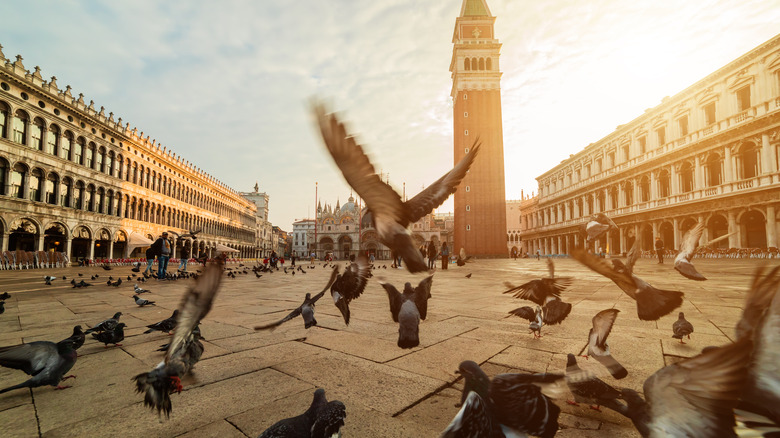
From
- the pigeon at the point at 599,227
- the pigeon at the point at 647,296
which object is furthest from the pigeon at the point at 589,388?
the pigeon at the point at 599,227

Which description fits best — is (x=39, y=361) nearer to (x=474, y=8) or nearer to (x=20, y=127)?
(x=20, y=127)

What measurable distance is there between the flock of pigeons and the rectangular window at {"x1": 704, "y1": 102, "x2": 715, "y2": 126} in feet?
110

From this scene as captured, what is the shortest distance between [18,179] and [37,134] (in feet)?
13.5

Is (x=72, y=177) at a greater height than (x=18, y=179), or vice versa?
(x=72, y=177)

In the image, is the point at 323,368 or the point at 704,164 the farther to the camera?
the point at 704,164

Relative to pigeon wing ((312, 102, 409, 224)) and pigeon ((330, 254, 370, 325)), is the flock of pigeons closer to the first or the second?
pigeon wing ((312, 102, 409, 224))

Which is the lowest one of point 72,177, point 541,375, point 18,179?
point 541,375

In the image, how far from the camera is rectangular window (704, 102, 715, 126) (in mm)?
25969

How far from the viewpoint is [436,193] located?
2674 millimetres

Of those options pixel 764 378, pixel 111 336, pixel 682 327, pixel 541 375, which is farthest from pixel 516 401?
pixel 111 336

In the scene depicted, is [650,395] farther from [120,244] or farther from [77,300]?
[120,244]

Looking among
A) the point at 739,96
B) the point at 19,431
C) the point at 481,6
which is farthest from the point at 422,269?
the point at 481,6

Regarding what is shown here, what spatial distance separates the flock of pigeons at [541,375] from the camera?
1.01 meters

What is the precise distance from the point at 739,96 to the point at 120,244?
181ft
